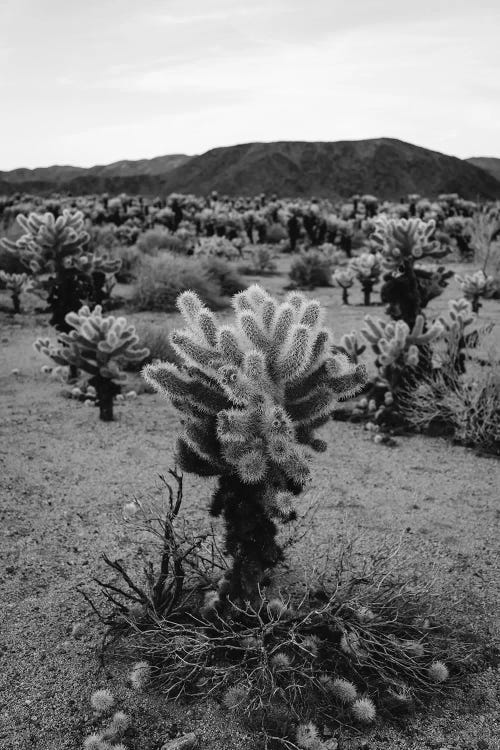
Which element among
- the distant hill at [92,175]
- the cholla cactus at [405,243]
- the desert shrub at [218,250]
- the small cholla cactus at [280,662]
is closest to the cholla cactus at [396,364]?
the cholla cactus at [405,243]

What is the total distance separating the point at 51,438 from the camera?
5094 mm

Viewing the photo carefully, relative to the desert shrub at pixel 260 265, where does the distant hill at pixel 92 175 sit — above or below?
above

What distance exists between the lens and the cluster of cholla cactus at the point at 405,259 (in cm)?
593

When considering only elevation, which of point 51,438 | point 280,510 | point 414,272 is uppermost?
point 414,272

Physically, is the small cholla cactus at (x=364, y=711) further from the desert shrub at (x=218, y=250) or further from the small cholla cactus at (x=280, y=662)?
the desert shrub at (x=218, y=250)

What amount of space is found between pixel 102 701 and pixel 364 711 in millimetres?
894

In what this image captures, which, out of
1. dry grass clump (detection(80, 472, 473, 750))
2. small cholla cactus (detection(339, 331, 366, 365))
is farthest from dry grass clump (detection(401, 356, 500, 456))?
dry grass clump (detection(80, 472, 473, 750))

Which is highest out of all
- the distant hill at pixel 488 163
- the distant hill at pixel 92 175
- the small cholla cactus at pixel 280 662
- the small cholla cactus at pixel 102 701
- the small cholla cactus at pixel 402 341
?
the distant hill at pixel 488 163

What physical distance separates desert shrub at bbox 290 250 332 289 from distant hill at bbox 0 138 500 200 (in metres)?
38.7

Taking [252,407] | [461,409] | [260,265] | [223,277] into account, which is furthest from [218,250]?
[252,407]

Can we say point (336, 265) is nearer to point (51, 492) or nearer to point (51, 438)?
point (51, 438)

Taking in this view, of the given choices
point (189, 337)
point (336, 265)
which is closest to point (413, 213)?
point (336, 265)

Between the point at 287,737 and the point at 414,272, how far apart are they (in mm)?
4647

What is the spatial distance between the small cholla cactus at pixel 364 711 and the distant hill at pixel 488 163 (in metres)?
67.1
